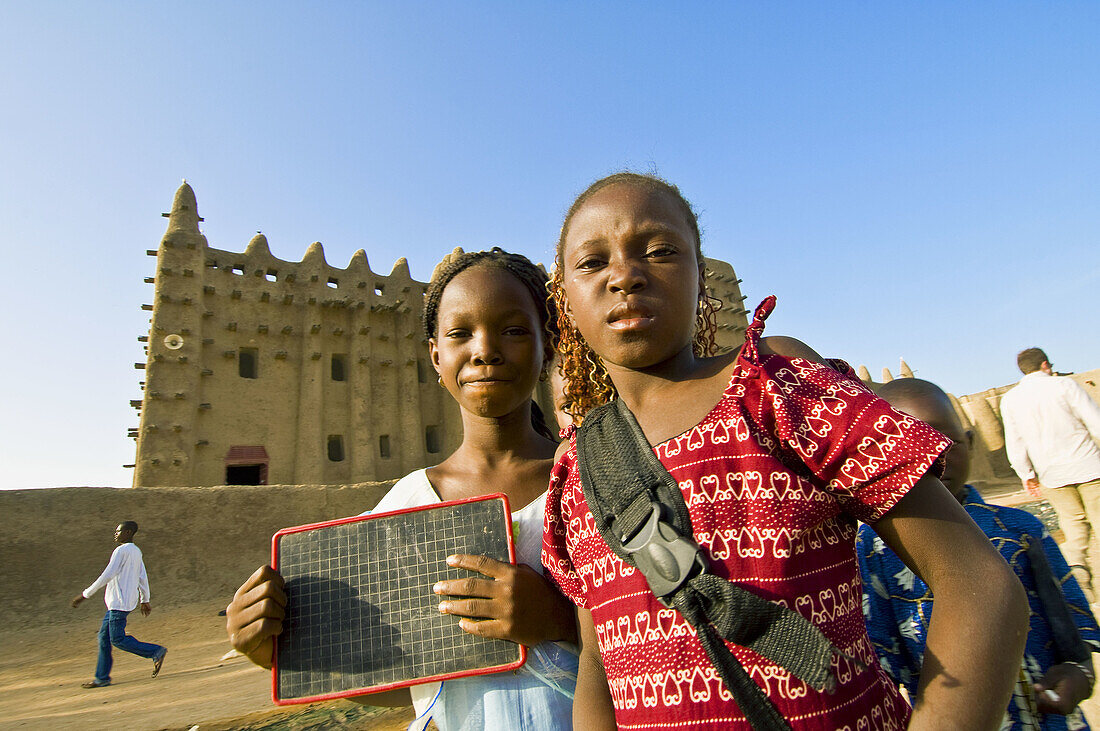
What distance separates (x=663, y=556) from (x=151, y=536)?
12417 millimetres

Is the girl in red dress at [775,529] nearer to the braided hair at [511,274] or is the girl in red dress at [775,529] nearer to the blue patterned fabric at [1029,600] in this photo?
the braided hair at [511,274]

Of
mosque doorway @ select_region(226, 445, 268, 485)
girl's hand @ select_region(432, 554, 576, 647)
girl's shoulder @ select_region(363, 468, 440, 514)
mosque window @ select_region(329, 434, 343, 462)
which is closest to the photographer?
girl's hand @ select_region(432, 554, 576, 647)

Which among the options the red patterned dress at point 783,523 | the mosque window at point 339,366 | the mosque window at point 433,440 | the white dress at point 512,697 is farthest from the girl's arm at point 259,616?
the mosque window at point 433,440

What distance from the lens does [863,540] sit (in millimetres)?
2441

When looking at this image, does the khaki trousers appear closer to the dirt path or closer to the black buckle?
the dirt path

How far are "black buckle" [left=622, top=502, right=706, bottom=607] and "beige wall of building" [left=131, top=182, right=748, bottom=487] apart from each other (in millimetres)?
17983

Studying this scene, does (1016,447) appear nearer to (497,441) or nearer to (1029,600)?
(1029,600)

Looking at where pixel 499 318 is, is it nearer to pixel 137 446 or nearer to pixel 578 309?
pixel 578 309

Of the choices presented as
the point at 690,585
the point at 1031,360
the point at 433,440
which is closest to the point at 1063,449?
the point at 1031,360

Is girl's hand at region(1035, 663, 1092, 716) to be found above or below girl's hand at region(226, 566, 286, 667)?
below

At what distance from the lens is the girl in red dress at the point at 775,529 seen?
3.24 ft

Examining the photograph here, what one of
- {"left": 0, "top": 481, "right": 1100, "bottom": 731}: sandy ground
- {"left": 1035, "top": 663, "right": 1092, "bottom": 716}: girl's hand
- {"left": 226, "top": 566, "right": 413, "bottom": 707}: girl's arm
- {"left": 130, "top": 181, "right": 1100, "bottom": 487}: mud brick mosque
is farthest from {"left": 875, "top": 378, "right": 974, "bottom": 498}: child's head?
{"left": 130, "top": 181, "right": 1100, "bottom": 487}: mud brick mosque

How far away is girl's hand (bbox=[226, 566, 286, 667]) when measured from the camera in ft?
5.07

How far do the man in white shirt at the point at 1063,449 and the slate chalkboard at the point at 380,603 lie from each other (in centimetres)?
532
